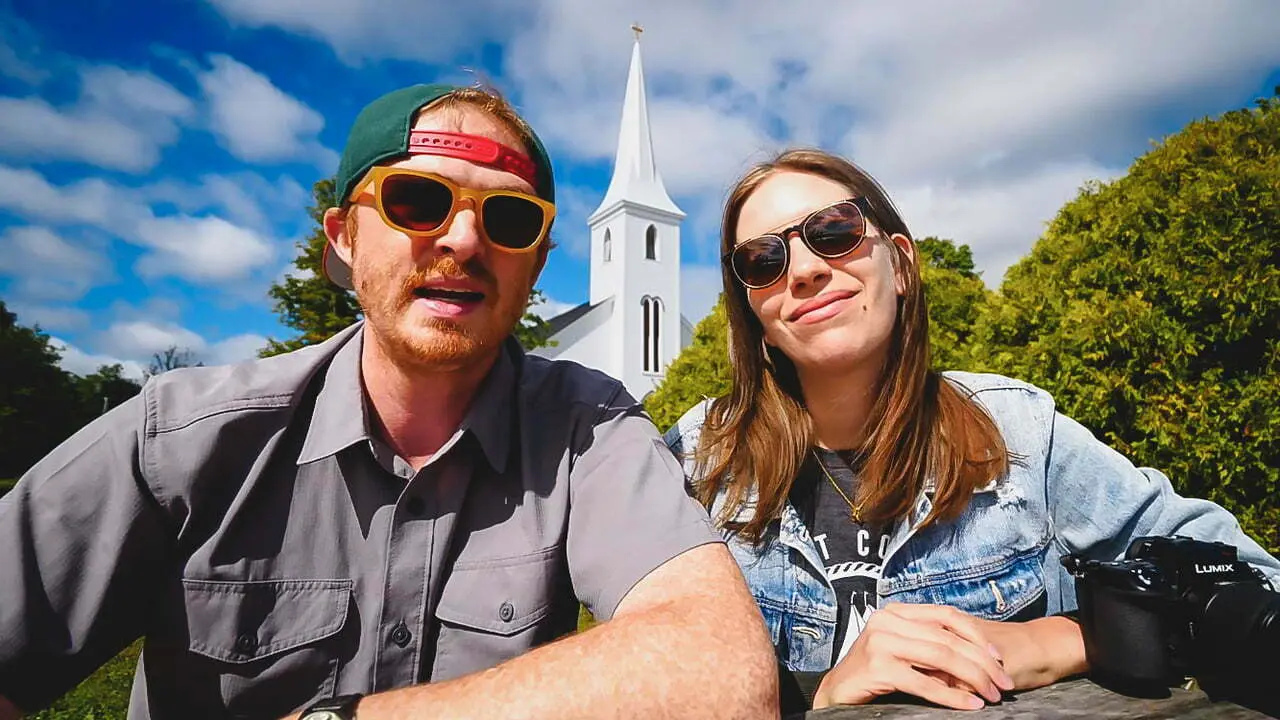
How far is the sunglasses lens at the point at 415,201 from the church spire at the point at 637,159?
33.3 meters

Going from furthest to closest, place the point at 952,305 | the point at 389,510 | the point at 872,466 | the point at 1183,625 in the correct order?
the point at 952,305, the point at 872,466, the point at 389,510, the point at 1183,625

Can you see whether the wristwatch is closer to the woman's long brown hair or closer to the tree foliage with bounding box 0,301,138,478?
the woman's long brown hair

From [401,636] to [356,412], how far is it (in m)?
0.53

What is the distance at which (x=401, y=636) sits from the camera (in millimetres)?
1560

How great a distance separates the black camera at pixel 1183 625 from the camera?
1.16 metres

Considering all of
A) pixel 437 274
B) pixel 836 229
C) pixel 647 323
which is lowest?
pixel 437 274

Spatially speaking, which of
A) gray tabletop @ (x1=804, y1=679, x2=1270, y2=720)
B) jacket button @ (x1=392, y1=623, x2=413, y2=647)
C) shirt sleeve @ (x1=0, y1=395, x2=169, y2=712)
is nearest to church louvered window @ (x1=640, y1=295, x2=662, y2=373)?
jacket button @ (x1=392, y1=623, x2=413, y2=647)

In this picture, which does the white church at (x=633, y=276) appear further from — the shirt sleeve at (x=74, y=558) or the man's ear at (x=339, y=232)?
Answer: the shirt sleeve at (x=74, y=558)

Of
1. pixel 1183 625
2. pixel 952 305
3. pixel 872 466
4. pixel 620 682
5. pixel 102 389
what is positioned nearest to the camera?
pixel 620 682

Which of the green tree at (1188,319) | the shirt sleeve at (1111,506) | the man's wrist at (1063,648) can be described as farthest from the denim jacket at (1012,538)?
the green tree at (1188,319)

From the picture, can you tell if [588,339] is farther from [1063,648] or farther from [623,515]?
[1063,648]

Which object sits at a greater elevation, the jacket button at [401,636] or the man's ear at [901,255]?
the man's ear at [901,255]

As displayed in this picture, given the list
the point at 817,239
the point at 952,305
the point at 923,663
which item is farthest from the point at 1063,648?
the point at 952,305

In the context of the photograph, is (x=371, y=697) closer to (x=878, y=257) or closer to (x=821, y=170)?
(x=878, y=257)
